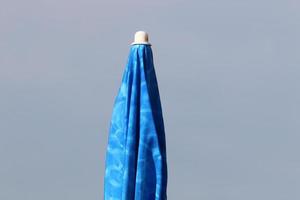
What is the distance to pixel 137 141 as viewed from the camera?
813cm

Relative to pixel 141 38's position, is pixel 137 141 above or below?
below

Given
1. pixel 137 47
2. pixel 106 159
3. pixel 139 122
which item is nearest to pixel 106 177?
pixel 106 159

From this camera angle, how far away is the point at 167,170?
8.14 metres

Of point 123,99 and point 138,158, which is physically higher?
point 123,99

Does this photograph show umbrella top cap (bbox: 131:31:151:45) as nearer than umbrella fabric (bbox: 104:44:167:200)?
No

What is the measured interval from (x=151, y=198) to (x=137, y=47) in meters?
1.72

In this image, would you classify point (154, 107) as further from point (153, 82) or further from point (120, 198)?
point (120, 198)

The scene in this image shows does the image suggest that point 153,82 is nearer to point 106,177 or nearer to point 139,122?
point 139,122

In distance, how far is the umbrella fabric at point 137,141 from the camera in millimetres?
8016

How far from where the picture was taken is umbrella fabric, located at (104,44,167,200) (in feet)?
26.3

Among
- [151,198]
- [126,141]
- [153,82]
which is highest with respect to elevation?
[153,82]

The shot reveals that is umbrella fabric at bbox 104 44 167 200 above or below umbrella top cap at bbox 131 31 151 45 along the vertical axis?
below

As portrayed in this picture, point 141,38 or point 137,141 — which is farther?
point 141,38

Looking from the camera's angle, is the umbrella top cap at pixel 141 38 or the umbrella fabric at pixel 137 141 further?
the umbrella top cap at pixel 141 38
